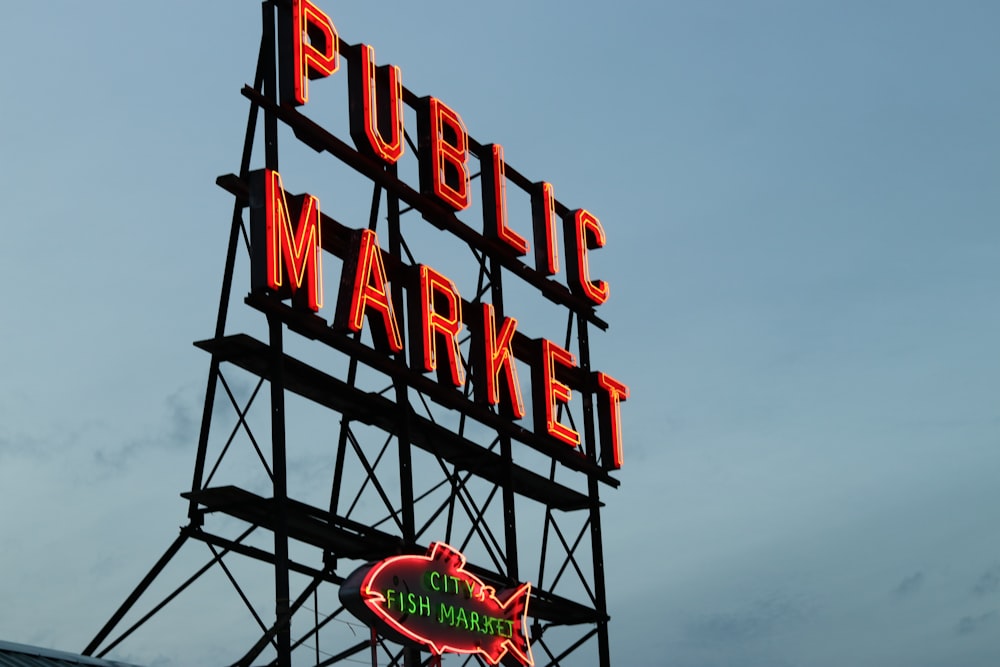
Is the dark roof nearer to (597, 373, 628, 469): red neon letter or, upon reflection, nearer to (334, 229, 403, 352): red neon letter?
(334, 229, 403, 352): red neon letter

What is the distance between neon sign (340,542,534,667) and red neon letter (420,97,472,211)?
6915mm

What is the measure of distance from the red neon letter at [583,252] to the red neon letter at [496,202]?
6.82ft

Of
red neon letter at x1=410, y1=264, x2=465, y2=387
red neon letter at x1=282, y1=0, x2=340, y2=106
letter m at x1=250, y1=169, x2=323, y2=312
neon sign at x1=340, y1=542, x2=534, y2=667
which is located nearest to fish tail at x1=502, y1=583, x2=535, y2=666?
neon sign at x1=340, y1=542, x2=534, y2=667

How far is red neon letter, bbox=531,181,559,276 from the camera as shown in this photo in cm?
3250

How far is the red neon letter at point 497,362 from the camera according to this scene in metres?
29.5

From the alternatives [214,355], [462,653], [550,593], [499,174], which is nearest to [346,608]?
[462,653]

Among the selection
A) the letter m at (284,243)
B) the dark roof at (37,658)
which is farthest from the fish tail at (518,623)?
the dark roof at (37,658)

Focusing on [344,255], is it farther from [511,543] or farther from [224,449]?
[511,543]

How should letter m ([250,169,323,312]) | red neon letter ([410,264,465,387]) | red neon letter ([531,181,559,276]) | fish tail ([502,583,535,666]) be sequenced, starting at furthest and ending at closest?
red neon letter ([531,181,559,276])
red neon letter ([410,264,465,387])
fish tail ([502,583,535,666])
letter m ([250,169,323,312])

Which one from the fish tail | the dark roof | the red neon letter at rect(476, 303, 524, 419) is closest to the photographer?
the dark roof

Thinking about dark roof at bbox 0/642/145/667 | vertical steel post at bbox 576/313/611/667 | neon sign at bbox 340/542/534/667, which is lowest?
dark roof at bbox 0/642/145/667

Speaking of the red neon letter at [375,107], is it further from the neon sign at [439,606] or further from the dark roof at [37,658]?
the dark roof at [37,658]

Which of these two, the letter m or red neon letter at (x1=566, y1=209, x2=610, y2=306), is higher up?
red neon letter at (x1=566, y1=209, x2=610, y2=306)

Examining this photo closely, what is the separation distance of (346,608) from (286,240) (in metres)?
5.37
